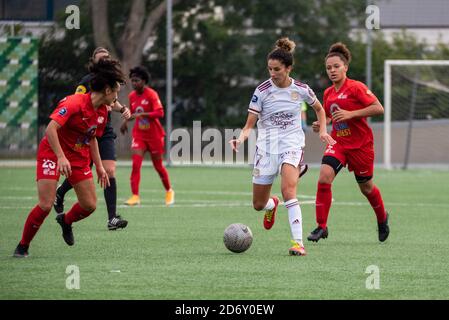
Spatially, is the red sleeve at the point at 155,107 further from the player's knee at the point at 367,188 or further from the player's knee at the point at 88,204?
the player's knee at the point at 88,204

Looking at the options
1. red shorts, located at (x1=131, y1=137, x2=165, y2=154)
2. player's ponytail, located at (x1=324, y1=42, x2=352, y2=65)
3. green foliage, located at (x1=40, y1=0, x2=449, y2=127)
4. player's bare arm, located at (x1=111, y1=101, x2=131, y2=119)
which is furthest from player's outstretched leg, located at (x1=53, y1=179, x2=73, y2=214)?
green foliage, located at (x1=40, y1=0, x2=449, y2=127)

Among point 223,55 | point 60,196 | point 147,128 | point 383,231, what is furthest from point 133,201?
point 223,55

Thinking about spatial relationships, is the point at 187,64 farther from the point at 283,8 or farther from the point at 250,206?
the point at 250,206

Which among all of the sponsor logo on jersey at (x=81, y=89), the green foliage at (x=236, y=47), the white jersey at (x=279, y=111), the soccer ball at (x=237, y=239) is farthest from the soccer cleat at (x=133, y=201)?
the green foliage at (x=236, y=47)

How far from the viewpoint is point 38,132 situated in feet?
92.7

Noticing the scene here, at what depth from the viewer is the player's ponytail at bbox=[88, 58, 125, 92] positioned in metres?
8.80

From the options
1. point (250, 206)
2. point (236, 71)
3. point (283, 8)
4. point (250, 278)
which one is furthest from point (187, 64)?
point (250, 278)

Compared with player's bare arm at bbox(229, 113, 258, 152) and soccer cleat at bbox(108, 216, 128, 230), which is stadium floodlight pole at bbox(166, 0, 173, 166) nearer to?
soccer cleat at bbox(108, 216, 128, 230)

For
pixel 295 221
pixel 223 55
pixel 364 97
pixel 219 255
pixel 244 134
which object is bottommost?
pixel 219 255

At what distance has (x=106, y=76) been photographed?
8812 millimetres

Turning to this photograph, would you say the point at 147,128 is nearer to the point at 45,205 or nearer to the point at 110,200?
the point at 110,200

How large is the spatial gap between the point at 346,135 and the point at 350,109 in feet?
0.88

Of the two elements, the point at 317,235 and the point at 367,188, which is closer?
the point at 317,235
